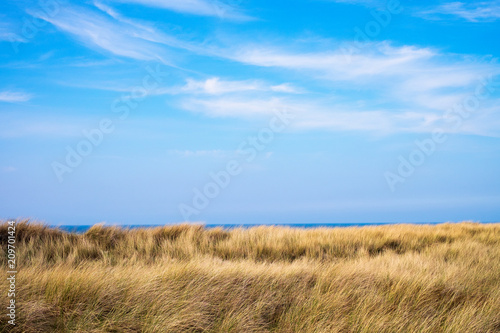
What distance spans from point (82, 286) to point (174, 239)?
612 cm

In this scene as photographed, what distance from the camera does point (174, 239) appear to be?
10422mm

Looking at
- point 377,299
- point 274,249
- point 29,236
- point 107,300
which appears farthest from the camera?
point 274,249

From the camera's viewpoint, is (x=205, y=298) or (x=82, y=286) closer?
(x=82, y=286)

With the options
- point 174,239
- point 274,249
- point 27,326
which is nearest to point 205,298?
point 27,326

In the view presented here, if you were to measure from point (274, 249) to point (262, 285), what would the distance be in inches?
162

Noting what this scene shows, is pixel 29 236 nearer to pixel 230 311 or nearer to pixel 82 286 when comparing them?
pixel 82 286

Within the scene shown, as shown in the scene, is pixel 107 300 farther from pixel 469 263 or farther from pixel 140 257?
pixel 469 263

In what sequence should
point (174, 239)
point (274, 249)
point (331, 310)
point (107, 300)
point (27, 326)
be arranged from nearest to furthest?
point (27, 326) → point (107, 300) → point (331, 310) → point (274, 249) → point (174, 239)

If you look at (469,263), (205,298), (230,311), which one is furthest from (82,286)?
(469,263)

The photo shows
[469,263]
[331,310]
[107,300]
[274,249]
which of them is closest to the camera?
[107,300]

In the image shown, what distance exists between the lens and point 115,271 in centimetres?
538

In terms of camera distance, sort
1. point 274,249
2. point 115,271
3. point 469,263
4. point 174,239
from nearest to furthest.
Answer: point 115,271 < point 469,263 < point 274,249 < point 174,239

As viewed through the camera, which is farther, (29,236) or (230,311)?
(29,236)

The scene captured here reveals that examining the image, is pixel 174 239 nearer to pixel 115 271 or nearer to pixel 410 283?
pixel 115 271
